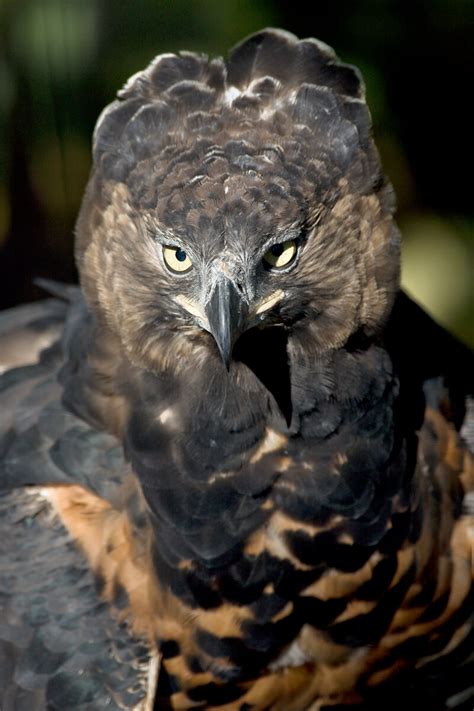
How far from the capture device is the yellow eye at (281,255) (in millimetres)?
1569

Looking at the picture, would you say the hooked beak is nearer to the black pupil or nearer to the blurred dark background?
the black pupil

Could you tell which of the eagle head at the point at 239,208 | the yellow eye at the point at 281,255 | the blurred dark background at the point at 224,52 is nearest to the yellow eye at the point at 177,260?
the eagle head at the point at 239,208

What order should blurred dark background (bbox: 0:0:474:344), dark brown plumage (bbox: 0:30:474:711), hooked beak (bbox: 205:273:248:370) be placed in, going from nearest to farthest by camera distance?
hooked beak (bbox: 205:273:248:370) < dark brown plumage (bbox: 0:30:474:711) < blurred dark background (bbox: 0:0:474:344)

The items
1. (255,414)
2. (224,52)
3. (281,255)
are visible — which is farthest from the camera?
(224,52)

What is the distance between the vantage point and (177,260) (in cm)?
159

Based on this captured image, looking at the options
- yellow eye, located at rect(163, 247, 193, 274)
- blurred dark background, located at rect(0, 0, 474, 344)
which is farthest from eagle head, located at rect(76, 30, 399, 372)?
blurred dark background, located at rect(0, 0, 474, 344)

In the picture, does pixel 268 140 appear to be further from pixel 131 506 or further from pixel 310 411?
pixel 131 506

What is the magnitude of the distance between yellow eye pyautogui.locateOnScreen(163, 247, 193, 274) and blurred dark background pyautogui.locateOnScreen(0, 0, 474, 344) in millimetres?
1378

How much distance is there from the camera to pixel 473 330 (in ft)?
10.5

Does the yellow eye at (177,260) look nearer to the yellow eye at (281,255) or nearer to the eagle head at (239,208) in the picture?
the eagle head at (239,208)

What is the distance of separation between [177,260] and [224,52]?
1367 mm

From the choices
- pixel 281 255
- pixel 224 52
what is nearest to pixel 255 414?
pixel 281 255

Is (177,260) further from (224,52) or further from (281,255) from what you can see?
(224,52)

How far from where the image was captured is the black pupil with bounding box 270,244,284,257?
1.56 m
